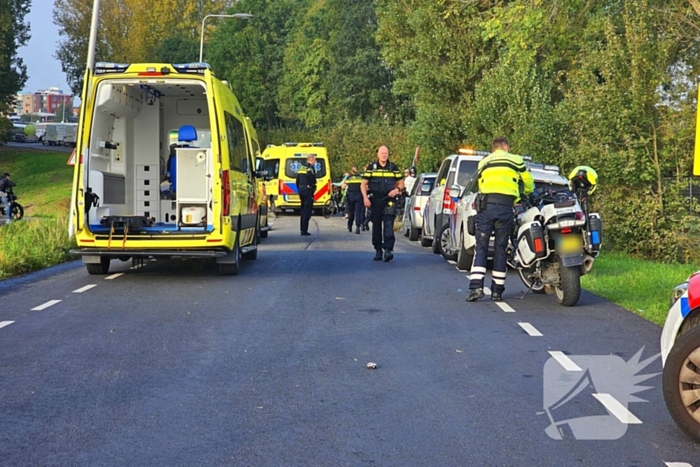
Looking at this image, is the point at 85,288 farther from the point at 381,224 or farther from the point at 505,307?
the point at 381,224

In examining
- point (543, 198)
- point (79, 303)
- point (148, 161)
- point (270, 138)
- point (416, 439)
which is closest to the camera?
point (416, 439)

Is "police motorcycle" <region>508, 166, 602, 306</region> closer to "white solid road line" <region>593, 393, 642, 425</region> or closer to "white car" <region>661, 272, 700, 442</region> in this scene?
"white solid road line" <region>593, 393, 642, 425</region>

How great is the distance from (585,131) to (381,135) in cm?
2810

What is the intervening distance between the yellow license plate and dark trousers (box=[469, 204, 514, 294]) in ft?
2.36

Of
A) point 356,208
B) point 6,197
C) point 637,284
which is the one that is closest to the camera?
point 637,284

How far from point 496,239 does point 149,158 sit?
21.0ft

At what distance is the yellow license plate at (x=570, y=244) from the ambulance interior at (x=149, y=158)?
4.72 m

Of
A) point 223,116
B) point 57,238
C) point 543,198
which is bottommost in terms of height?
point 57,238

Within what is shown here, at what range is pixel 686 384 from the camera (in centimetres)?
593

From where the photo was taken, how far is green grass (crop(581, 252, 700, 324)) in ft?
39.1

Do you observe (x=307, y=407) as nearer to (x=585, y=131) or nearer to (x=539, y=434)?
(x=539, y=434)

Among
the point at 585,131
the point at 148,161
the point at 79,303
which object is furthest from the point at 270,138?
the point at 79,303

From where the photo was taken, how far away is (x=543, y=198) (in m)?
12.9

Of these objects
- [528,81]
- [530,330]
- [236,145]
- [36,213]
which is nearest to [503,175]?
[530,330]
